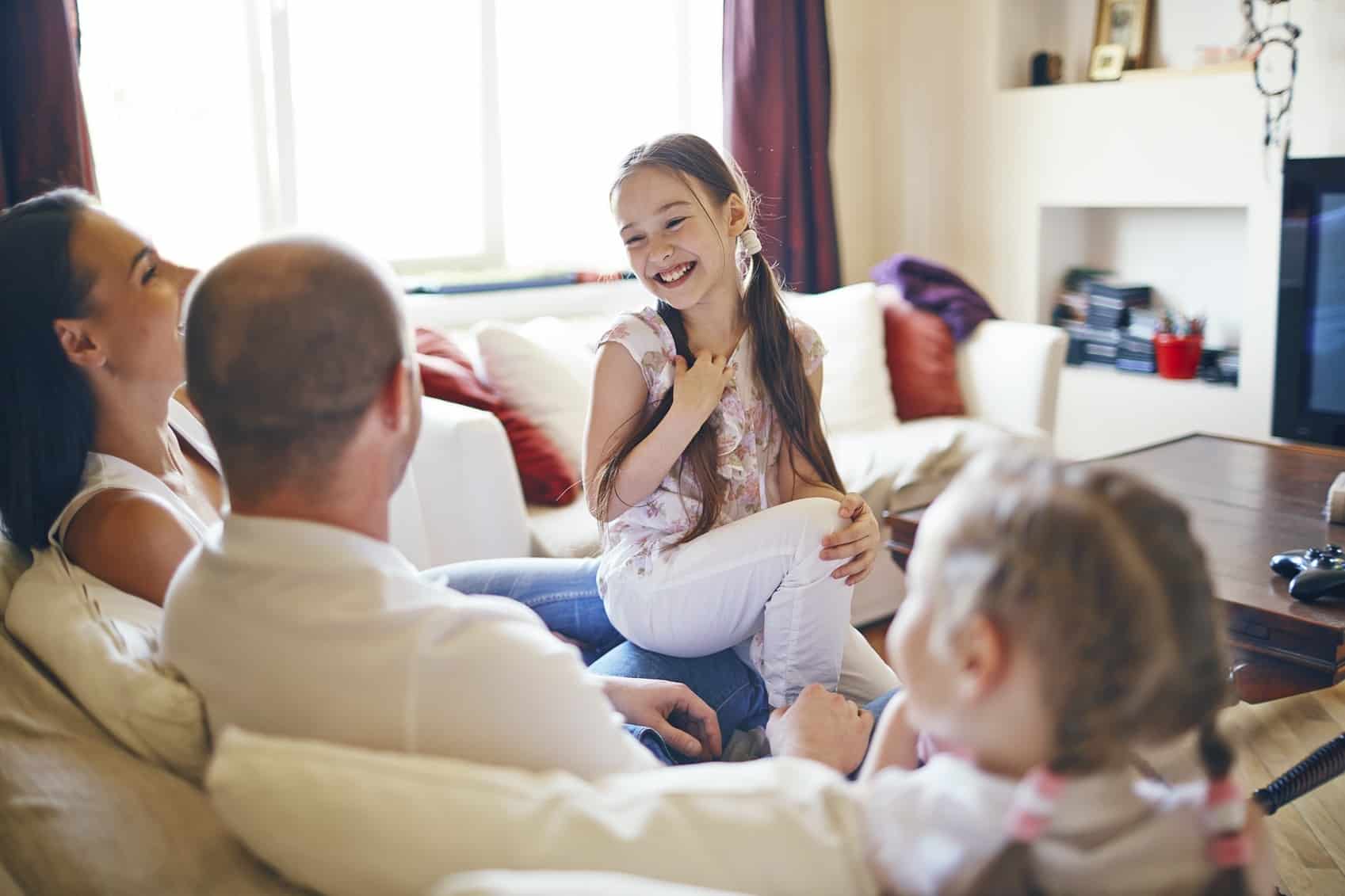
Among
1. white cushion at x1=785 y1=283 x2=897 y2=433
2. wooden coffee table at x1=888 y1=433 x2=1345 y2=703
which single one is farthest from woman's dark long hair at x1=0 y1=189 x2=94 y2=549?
white cushion at x1=785 y1=283 x2=897 y2=433

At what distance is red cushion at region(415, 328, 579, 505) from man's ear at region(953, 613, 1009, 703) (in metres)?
2.35

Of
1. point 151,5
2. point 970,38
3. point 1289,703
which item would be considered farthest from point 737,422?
point 970,38

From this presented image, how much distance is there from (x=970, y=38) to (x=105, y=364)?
3.91 meters

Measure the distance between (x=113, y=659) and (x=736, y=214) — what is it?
1.17 metres

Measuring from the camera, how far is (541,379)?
3.30 metres

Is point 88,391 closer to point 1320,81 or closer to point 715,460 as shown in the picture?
point 715,460

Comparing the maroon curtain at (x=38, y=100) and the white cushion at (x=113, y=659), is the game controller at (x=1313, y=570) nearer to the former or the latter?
the white cushion at (x=113, y=659)

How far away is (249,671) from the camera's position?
0.96 m

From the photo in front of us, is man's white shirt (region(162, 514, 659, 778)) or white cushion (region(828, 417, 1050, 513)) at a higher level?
man's white shirt (region(162, 514, 659, 778))

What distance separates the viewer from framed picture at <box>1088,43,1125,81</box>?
439 centimetres

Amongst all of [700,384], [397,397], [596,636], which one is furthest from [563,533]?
[397,397]

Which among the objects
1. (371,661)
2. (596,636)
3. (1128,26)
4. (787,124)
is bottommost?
(596,636)

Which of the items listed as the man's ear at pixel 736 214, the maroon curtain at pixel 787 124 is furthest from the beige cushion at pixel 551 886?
the maroon curtain at pixel 787 124

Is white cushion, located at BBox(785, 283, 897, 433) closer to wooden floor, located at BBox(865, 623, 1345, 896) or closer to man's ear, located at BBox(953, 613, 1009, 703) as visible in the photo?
wooden floor, located at BBox(865, 623, 1345, 896)
